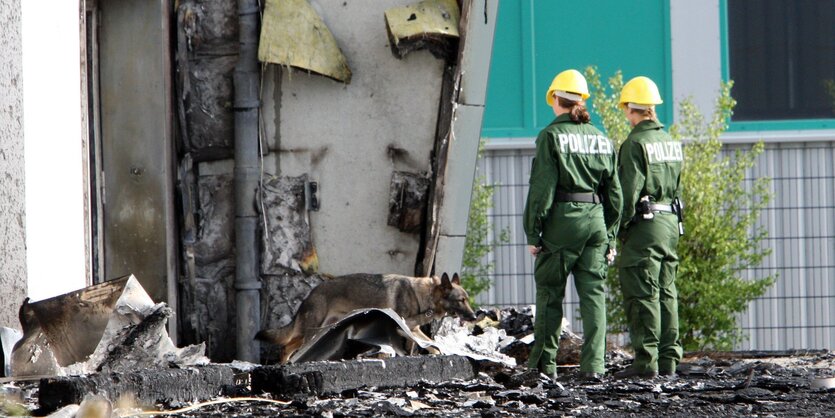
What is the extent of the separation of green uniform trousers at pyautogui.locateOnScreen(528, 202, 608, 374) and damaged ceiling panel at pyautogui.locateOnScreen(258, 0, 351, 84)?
2.34 meters

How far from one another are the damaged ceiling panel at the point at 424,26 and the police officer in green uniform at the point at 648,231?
1.51 meters

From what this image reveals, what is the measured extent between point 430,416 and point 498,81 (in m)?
9.26

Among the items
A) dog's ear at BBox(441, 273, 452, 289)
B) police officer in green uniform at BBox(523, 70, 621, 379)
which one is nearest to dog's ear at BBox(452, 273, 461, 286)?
dog's ear at BBox(441, 273, 452, 289)

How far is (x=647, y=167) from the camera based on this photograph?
850 centimetres

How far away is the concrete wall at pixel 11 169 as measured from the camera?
6914 millimetres

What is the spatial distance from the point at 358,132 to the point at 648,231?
244cm

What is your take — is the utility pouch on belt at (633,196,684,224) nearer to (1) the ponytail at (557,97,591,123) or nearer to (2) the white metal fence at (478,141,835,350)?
(1) the ponytail at (557,97,591,123)

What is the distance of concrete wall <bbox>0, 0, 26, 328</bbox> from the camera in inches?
272

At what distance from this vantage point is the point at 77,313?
7.15 meters

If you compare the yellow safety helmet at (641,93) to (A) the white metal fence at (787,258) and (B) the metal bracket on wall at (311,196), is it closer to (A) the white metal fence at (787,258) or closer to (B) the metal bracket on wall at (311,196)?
(B) the metal bracket on wall at (311,196)

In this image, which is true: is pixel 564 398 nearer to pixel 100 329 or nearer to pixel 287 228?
pixel 100 329

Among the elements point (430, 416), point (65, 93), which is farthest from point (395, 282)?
point (430, 416)

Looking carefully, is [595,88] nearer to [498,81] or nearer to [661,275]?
[498,81]

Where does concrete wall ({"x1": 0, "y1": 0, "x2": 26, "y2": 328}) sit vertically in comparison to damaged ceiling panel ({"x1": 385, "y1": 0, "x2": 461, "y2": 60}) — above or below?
below
